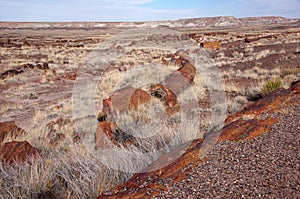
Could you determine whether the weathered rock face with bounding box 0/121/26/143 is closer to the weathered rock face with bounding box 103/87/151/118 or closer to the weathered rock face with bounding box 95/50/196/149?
the weathered rock face with bounding box 95/50/196/149

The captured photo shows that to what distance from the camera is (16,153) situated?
15.9ft

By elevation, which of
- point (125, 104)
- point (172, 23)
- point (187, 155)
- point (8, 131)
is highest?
point (172, 23)

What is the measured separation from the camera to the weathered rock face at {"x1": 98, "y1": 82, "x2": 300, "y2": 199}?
295cm

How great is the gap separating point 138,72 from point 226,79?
15.8 ft

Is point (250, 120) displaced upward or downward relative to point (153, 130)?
upward

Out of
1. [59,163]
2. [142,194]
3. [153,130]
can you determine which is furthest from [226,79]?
[142,194]

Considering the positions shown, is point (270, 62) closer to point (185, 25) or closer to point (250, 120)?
point (250, 120)

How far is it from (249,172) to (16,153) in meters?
3.64


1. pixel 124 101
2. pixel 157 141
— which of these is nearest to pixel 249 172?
pixel 157 141

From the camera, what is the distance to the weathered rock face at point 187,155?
9.66 feet

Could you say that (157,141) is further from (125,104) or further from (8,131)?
(8,131)

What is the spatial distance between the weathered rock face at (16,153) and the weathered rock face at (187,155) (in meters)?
2.20

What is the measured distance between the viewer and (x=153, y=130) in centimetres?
635

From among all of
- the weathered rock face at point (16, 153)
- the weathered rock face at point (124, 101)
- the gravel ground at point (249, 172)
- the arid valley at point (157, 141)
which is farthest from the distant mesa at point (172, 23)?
the gravel ground at point (249, 172)
